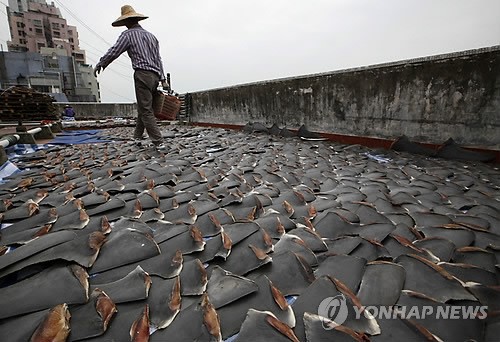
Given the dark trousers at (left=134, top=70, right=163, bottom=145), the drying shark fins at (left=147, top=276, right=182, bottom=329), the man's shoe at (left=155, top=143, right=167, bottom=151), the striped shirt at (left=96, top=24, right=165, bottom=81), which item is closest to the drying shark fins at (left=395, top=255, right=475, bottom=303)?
the drying shark fins at (left=147, top=276, right=182, bottom=329)

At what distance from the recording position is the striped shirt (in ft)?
11.8

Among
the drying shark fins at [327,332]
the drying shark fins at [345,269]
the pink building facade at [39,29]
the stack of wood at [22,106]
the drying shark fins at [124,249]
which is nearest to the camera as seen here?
the drying shark fins at [327,332]

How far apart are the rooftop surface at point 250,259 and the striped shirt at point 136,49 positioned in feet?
7.21

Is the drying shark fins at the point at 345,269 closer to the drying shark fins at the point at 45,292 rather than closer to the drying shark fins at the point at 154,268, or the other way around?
the drying shark fins at the point at 154,268

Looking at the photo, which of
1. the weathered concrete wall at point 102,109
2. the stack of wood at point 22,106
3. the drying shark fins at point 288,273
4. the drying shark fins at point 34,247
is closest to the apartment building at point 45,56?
the weathered concrete wall at point 102,109

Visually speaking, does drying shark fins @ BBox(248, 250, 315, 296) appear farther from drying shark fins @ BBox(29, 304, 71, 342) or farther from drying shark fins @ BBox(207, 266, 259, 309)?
drying shark fins @ BBox(29, 304, 71, 342)

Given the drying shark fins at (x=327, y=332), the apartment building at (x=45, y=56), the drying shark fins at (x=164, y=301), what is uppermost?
the apartment building at (x=45, y=56)

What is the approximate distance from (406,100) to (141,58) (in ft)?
11.5

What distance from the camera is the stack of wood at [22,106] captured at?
6.18 m

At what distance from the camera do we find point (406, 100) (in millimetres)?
3328

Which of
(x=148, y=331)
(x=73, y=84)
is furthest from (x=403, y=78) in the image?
(x=73, y=84)

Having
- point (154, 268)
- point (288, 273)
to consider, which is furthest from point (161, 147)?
point (288, 273)

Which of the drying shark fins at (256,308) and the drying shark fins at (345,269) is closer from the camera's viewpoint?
the drying shark fins at (256,308)

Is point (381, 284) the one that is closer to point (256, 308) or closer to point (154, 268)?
point (256, 308)
